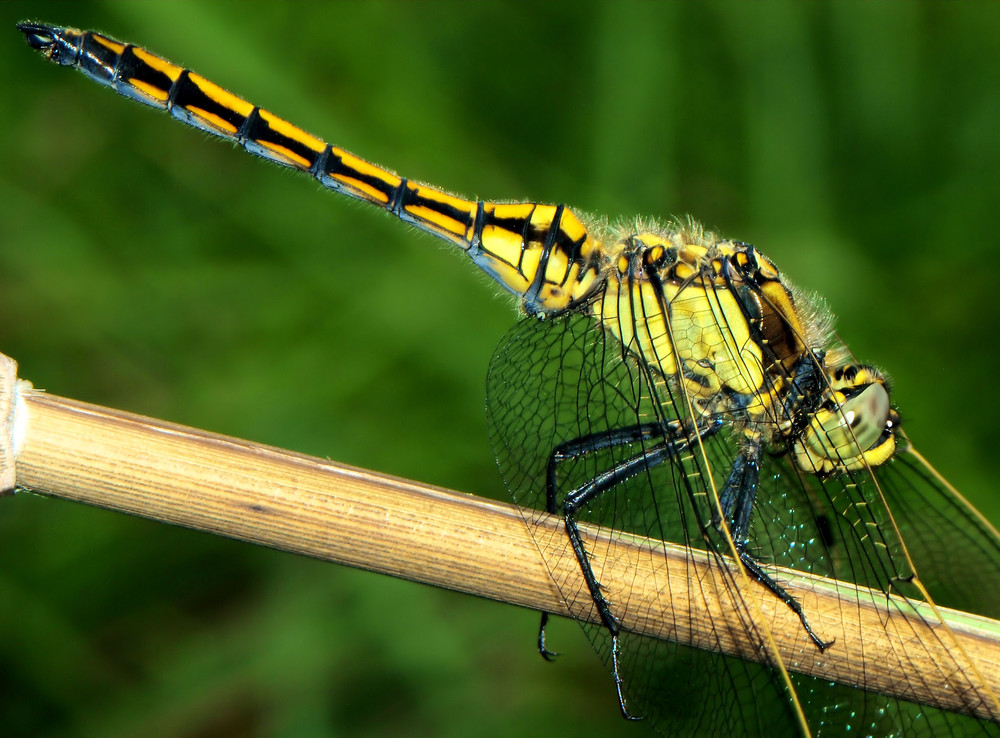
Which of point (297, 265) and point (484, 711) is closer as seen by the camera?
point (484, 711)

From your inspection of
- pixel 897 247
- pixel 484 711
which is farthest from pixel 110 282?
pixel 897 247

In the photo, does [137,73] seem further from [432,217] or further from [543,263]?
[543,263]

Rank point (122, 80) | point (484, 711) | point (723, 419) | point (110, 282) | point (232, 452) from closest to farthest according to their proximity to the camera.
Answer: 1. point (232, 452)
2. point (723, 419)
3. point (122, 80)
4. point (484, 711)
5. point (110, 282)

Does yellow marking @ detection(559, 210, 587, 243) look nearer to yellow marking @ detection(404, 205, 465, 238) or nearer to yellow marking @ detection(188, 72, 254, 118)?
yellow marking @ detection(404, 205, 465, 238)

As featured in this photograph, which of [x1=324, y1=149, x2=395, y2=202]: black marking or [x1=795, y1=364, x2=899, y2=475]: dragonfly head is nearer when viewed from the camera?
[x1=795, y1=364, x2=899, y2=475]: dragonfly head

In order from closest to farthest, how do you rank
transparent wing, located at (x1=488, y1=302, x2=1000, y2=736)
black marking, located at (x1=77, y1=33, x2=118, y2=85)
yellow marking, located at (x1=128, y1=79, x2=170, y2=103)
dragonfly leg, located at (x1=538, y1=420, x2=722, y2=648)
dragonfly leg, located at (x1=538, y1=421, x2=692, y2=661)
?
transparent wing, located at (x1=488, y1=302, x2=1000, y2=736), dragonfly leg, located at (x1=538, y1=420, x2=722, y2=648), dragonfly leg, located at (x1=538, y1=421, x2=692, y2=661), black marking, located at (x1=77, y1=33, x2=118, y2=85), yellow marking, located at (x1=128, y1=79, x2=170, y2=103)

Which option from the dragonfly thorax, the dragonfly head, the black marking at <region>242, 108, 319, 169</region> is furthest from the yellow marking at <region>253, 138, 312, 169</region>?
the dragonfly head

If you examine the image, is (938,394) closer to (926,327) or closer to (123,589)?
(926,327)
